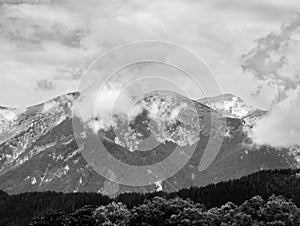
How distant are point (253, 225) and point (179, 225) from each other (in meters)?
28.0

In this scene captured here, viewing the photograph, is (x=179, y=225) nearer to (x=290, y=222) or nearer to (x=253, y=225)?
(x=253, y=225)

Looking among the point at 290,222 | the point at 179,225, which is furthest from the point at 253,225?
the point at 179,225

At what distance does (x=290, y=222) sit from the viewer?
199m

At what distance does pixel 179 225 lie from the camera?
200m

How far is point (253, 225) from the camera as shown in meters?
199

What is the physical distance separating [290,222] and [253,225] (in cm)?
1427

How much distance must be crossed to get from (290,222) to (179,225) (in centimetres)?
4220
